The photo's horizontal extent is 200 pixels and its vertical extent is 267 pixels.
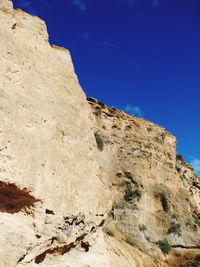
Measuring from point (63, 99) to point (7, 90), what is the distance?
2.91 m

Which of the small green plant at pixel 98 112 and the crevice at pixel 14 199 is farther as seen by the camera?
the small green plant at pixel 98 112

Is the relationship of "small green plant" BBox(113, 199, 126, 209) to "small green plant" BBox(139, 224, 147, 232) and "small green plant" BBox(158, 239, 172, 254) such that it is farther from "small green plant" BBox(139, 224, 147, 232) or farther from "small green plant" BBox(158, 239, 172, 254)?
"small green plant" BBox(158, 239, 172, 254)

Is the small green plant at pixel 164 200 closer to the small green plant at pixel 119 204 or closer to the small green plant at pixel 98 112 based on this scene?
the small green plant at pixel 119 204

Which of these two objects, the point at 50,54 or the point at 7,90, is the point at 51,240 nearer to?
the point at 7,90

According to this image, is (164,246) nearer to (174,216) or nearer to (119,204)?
(174,216)

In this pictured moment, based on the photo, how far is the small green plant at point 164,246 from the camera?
98.4ft

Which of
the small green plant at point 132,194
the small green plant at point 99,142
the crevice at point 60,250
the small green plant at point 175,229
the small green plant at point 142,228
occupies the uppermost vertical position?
the small green plant at point 99,142

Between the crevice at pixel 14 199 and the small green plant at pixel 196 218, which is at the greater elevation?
the small green plant at pixel 196 218

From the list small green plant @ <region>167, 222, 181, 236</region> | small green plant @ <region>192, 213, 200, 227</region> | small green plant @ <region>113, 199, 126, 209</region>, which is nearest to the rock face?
small green plant @ <region>113, 199, 126, 209</region>

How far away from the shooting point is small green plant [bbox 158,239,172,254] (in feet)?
98.4

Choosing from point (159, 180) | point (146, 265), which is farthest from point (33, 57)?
point (159, 180)

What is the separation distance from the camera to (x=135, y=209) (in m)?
32.4

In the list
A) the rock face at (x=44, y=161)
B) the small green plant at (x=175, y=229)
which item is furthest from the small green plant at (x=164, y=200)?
the rock face at (x=44, y=161)

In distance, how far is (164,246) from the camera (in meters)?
30.4
